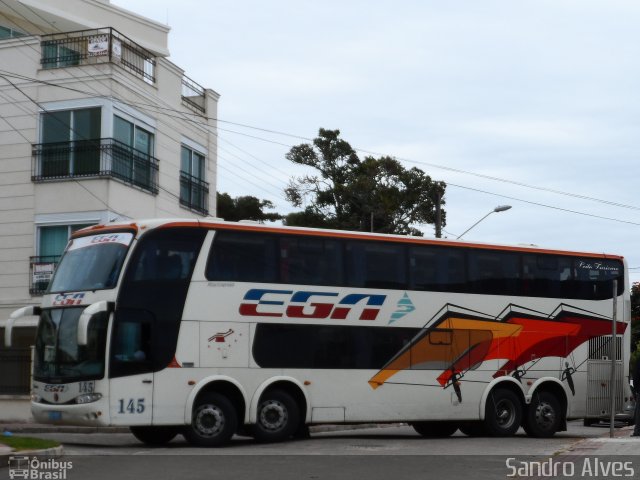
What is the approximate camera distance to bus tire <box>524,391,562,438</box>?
2371cm

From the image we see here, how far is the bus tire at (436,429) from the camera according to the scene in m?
24.2


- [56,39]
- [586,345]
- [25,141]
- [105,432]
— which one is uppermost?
[56,39]

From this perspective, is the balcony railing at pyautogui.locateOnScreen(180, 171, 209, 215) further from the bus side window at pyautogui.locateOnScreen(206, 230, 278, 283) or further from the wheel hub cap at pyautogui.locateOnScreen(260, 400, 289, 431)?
the wheel hub cap at pyautogui.locateOnScreen(260, 400, 289, 431)

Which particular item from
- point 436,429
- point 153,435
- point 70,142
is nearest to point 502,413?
point 436,429

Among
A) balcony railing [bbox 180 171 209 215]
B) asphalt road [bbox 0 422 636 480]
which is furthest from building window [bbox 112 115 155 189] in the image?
asphalt road [bbox 0 422 636 480]

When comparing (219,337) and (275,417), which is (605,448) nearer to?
(275,417)

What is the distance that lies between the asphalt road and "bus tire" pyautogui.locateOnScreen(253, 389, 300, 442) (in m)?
0.31

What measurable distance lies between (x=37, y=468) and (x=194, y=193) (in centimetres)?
2123

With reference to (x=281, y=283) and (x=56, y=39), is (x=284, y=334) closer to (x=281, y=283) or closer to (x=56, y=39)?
(x=281, y=283)

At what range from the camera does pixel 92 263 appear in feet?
63.6

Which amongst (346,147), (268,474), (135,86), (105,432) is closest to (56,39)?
(135,86)

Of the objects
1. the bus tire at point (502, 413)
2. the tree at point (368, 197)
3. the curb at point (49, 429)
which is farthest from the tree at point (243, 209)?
the bus tire at point (502, 413)

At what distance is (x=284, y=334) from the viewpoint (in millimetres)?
20750

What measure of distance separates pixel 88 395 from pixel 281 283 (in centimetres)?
411
